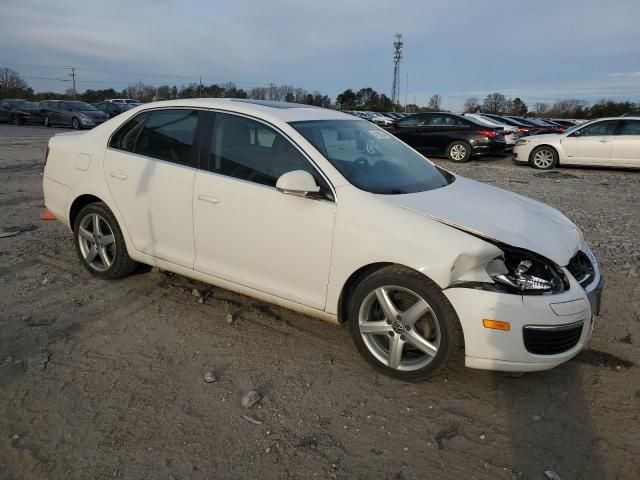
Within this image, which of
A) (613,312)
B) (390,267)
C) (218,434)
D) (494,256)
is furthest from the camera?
(613,312)

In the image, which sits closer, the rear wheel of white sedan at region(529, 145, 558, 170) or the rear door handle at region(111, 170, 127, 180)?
the rear door handle at region(111, 170, 127, 180)

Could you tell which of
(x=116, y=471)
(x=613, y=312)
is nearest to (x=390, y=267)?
(x=116, y=471)

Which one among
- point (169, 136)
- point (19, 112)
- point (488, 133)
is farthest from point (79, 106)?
point (169, 136)

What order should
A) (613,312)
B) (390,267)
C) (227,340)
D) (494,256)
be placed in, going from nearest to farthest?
(494,256) → (390,267) → (227,340) → (613,312)

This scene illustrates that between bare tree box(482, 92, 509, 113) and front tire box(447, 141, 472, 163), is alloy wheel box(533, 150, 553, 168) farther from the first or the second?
bare tree box(482, 92, 509, 113)

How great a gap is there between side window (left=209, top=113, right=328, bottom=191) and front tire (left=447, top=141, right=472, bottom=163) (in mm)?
12692

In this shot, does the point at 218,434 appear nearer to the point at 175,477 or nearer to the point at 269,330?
the point at 175,477

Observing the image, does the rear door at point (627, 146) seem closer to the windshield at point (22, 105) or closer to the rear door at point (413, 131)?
the rear door at point (413, 131)

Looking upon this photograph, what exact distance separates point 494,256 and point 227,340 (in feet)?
6.28

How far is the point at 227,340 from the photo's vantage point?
3.58 metres

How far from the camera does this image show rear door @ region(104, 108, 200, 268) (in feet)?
12.6

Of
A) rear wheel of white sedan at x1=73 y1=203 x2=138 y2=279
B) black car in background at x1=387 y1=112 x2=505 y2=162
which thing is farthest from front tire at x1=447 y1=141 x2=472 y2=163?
rear wheel of white sedan at x1=73 y1=203 x2=138 y2=279

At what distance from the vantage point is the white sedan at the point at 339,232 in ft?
9.32

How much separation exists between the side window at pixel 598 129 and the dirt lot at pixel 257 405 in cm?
1102
